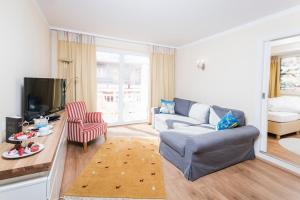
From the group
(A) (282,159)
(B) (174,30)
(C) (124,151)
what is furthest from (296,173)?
(B) (174,30)

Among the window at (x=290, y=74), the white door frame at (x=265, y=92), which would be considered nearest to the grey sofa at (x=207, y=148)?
the white door frame at (x=265, y=92)

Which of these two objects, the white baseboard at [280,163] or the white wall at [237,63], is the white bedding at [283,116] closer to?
the white wall at [237,63]

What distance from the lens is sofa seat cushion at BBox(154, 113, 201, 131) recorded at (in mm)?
3596

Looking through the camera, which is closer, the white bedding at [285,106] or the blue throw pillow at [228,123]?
the blue throw pillow at [228,123]

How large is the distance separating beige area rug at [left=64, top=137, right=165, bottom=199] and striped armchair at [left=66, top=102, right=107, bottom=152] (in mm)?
346

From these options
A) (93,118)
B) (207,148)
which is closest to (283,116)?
(207,148)

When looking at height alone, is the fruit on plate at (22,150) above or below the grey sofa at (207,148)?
above

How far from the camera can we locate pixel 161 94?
203 inches

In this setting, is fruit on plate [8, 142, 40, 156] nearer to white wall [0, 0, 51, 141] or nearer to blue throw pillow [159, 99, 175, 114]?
white wall [0, 0, 51, 141]

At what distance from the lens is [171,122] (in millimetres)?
3742

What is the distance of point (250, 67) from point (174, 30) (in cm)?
177

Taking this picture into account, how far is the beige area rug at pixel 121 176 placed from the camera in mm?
1892

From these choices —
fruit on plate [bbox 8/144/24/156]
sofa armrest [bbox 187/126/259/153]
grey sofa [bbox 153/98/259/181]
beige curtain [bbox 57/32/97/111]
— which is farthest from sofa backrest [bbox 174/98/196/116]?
fruit on plate [bbox 8/144/24/156]

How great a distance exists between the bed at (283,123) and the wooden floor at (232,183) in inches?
56.3
